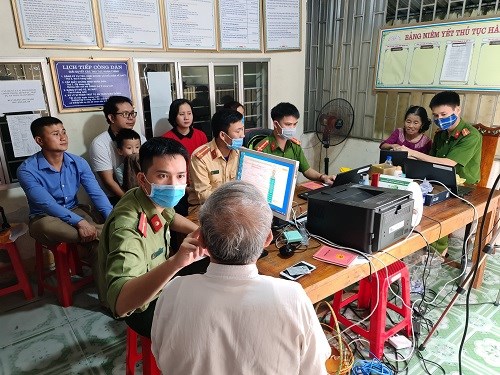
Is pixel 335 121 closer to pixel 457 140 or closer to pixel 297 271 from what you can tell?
pixel 457 140

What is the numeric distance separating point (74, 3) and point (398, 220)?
9.08 ft

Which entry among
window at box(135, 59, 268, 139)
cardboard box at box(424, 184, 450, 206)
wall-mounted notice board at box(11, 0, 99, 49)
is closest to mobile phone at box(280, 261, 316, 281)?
cardboard box at box(424, 184, 450, 206)

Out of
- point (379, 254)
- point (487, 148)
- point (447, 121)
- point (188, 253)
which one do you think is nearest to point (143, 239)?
point (188, 253)

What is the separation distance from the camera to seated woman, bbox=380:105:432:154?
2.86 meters

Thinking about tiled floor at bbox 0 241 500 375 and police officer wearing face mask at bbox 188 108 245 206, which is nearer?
tiled floor at bbox 0 241 500 375

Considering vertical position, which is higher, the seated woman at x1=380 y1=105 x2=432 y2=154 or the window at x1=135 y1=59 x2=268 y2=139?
the window at x1=135 y1=59 x2=268 y2=139

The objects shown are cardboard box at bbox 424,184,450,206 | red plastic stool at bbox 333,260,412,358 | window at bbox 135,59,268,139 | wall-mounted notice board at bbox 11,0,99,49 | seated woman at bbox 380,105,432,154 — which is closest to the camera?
red plastic stool at bbox 333,260,412,358

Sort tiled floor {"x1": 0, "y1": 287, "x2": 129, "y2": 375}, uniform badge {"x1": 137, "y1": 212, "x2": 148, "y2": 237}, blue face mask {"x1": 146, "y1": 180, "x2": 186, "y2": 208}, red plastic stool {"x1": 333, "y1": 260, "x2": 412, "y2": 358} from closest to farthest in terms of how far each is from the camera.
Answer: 1. uniform badge {"x1": 137, "y1": 212, "x2": 148, "y2": 237}
2. blue face mask {"x1": 146, "y1": 180, "x2": 186, "y2": 208}
3. red plastic stool {"x1": 333, "y1": 260, "x2": 412, "y2": 358}
4. tiled floor {"x1": 0, "y1": 287, "x2": 129, "y2": 375}

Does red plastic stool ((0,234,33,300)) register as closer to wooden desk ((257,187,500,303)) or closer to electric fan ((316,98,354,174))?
wooden desk ((257,187,500,303))

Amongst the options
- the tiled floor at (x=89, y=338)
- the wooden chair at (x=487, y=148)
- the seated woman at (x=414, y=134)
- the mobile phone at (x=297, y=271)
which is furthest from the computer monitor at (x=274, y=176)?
the wooden chair at (x=487, y=148)

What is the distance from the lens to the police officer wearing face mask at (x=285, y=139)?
2.46 metres

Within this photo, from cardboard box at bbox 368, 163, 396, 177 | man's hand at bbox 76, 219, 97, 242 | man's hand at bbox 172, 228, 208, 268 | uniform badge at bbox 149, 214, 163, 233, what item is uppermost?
man's hand at bbox 172, 228, 208, 268

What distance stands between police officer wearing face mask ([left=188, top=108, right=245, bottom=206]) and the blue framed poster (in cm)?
116

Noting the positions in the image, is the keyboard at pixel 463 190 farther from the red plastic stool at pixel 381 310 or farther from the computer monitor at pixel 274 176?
the computer monitor at pixel 274 176
